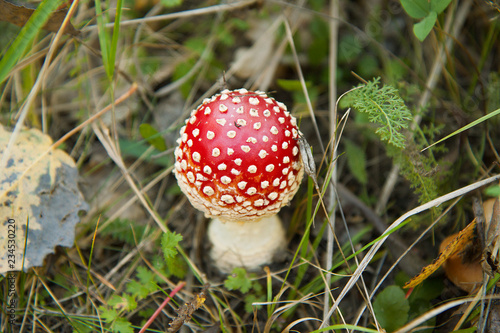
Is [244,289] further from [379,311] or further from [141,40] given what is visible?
[141,40]

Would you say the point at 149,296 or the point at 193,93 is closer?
the point at 149,296

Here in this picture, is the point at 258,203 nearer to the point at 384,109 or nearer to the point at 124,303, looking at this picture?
the point at 384,109

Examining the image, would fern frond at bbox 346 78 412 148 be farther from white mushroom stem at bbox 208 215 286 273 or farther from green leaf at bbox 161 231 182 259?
green leaf at bbox 161 231 182 259

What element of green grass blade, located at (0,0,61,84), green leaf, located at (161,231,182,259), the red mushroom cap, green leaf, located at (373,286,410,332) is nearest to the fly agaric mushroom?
the red mushroom cap

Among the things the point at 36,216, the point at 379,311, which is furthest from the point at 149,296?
the point at 379,311

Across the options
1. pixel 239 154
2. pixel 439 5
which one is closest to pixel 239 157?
pixel 239 154

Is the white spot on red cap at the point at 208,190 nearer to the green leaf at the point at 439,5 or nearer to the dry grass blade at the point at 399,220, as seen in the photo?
the dry grass blade at the point at 399,220

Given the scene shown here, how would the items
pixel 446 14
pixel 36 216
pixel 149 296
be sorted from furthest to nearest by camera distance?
pixel 446 14 → pixel 149 296 → pixel 36 216

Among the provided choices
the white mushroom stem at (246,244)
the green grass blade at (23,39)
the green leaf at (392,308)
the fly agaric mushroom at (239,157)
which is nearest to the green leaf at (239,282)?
the white mushroom stem at (246,244)

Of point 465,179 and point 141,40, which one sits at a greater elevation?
point 141,40
